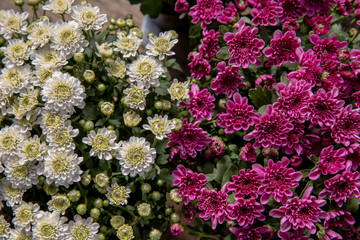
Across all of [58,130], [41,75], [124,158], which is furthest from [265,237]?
[41,75]

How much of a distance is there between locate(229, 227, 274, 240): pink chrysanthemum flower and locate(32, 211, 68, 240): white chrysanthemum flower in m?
0.44

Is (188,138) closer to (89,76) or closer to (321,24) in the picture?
(89,76)

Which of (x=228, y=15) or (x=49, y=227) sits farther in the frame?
(x=228, y=15)

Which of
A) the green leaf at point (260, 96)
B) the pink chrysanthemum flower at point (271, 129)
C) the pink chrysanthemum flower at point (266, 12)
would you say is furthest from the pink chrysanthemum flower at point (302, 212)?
the pink chrysanthemum flower at point (266, 12)

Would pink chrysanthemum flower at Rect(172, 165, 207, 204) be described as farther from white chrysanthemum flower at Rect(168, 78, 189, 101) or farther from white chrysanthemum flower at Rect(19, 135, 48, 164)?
white chrysanthemum flower at Rect(19, 135, 48, 164)

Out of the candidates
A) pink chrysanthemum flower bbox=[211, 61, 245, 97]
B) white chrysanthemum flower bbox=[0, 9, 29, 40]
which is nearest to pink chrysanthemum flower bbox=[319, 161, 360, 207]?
pink chrysanthemum flower bbox=[211, 61, 245, 97]

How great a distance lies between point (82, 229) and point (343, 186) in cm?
66

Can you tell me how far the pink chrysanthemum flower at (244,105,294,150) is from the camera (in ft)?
2.80

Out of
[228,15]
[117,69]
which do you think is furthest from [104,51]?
[228,15]

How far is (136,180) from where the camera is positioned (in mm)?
963

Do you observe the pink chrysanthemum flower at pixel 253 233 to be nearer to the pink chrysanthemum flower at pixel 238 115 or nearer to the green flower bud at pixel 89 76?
the pink chrysanthemum flower at pixel 238 115

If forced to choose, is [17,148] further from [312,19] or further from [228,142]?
[312,19]

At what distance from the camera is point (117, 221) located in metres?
0.92

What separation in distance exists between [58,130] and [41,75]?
0.52 ft
